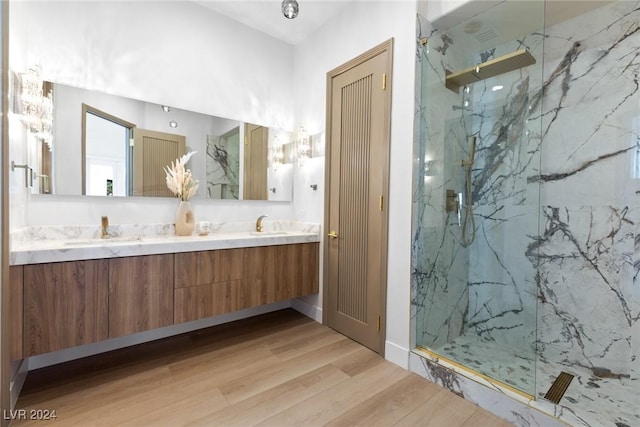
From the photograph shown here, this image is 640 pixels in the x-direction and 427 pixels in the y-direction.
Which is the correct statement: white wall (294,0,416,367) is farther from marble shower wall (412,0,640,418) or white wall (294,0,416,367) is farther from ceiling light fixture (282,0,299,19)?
ceiling light fixture (282,0,299,19)

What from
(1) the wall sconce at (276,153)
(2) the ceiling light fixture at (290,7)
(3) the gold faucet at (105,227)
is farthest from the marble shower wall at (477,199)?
(3) the gold faucet at (105,227)

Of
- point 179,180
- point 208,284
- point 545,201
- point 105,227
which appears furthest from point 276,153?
point 545,201

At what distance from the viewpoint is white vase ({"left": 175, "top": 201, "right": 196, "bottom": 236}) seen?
2422 millimetres

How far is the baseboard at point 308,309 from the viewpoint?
2.87 meters

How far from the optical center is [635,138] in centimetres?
185

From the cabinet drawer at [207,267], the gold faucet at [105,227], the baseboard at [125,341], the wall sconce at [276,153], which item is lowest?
the baseboard at [125,341]

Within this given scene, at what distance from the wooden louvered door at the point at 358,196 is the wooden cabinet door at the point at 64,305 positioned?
1755 mm

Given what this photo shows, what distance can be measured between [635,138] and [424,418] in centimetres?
221

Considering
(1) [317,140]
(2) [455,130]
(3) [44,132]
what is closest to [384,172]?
(2) [455,130]

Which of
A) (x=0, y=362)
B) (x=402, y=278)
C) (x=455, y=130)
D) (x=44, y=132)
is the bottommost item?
(x=0, y=362)

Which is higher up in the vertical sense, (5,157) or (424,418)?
(5,157)

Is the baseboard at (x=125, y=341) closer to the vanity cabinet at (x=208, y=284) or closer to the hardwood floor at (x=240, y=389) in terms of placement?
the hardwood floor at (x=240, y=389)

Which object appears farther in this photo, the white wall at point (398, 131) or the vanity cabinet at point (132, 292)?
the white wall at point (398, 131)

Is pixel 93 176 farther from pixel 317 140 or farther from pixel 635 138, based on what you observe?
pixel 635 138
